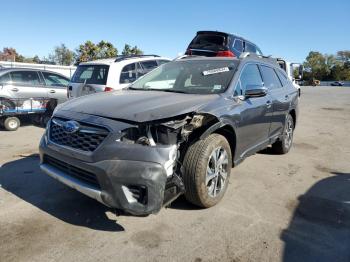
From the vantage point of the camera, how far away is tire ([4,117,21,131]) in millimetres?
9452

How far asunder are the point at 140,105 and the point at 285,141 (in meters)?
3.87

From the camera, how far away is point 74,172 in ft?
11.8

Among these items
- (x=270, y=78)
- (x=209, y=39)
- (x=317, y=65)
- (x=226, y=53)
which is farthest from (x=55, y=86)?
(x=317, y=65)

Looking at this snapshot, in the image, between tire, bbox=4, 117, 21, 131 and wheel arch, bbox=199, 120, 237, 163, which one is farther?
tire, bbox=4, 117, 21, 131

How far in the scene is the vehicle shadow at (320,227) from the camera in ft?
10.6

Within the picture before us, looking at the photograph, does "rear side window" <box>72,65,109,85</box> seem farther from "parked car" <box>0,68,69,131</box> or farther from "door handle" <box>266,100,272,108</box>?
"door handle" <box>266,100,272,108</box>

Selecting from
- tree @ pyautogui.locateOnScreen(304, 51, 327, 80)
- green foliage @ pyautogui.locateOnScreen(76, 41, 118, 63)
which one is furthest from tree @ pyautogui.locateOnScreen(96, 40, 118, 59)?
tree @ pyautogui.locateOnScreen(304, 51, 327, 80)

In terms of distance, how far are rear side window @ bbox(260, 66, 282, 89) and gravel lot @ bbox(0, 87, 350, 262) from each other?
4.70ft

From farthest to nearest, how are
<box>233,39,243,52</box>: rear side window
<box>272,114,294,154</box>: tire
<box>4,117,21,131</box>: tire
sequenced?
<box>233,39,243,52</box>: rear side window, <box>4,117,21,131</box>: tire, <box>272,114,294,154</box>: tire

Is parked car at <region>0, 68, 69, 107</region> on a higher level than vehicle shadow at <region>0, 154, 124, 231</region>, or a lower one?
higher

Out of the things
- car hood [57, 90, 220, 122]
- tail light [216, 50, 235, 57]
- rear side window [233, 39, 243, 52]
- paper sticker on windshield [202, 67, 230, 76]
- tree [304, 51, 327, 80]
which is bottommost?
tree [304, 51, 327, 80]

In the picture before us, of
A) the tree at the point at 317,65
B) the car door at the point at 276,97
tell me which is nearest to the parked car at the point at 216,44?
the car door at the point at 276,97

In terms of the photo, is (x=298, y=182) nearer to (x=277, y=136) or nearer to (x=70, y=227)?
(x=277, y=136)

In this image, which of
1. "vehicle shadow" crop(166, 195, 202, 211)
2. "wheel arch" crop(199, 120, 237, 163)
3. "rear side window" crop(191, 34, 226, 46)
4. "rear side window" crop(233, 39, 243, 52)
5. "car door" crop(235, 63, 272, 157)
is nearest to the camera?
"wheel arch" crop(199, 120, 237, 163)
